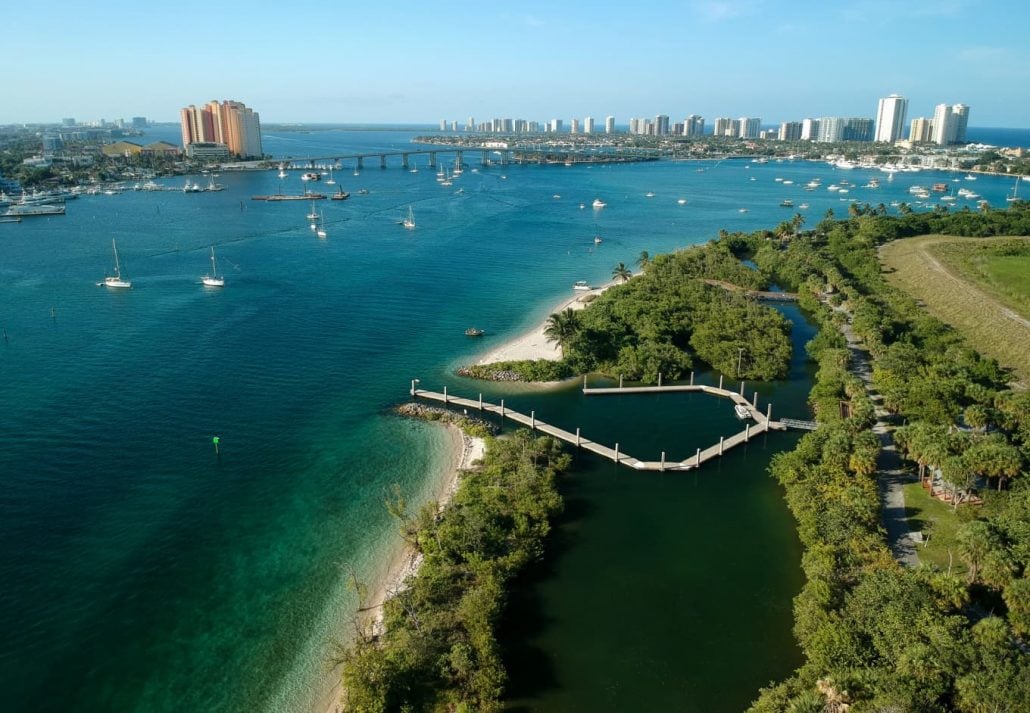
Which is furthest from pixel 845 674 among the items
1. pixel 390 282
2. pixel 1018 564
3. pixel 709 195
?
pixel 709 195

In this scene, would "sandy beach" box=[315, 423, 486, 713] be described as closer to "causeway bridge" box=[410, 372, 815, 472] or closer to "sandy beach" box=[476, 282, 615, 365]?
"causeway bridge" box=[410, 372, 815, 472]

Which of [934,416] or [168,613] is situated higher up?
[934,416]

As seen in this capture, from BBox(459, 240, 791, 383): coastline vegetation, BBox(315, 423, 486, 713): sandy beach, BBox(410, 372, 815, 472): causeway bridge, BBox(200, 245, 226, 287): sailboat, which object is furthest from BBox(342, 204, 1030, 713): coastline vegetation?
BBox(200, 245, 226, 287): sailboat

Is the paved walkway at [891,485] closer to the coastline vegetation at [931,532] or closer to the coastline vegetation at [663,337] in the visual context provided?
the coastline vegetation at [931,532]

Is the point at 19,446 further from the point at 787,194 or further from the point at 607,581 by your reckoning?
the point at 787,194

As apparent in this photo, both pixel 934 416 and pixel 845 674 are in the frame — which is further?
pixel 934 416
